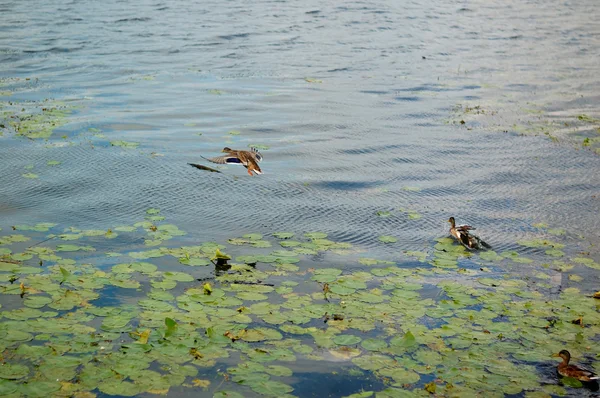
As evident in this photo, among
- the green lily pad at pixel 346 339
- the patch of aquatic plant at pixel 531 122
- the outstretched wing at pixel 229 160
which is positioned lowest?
the patch of aquatic plant at pixel 531 122

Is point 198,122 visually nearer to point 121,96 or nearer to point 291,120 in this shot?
point 291,120

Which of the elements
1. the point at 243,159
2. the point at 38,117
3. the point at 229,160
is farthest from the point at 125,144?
the point at 38,117

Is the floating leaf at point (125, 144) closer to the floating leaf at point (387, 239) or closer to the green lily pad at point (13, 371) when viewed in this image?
the floating leaf at point (387, 239)

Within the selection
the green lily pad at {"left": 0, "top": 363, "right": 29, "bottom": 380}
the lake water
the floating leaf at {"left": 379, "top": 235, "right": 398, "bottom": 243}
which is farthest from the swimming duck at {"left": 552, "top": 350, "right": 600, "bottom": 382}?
the green lily pad at {"left": 0, "top": 363, "right": 29, "bottom": 380}

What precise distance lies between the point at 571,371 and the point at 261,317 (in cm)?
178

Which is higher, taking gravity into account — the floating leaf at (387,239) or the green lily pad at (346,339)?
the green lily pad at (346,339)

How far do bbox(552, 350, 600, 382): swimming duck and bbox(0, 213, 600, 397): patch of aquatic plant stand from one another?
10 cm

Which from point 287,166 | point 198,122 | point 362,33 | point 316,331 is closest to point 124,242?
point 316,331

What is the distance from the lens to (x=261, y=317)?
4250 mm

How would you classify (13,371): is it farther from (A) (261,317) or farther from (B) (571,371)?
(B) (571,371)

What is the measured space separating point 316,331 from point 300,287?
0.63 m

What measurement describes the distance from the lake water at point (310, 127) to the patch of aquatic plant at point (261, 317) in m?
0.42

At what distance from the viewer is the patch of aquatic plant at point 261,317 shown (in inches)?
143

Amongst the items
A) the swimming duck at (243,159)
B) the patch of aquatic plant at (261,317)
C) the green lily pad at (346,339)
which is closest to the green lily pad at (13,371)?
the patch of aquatic plant at (261,317)
